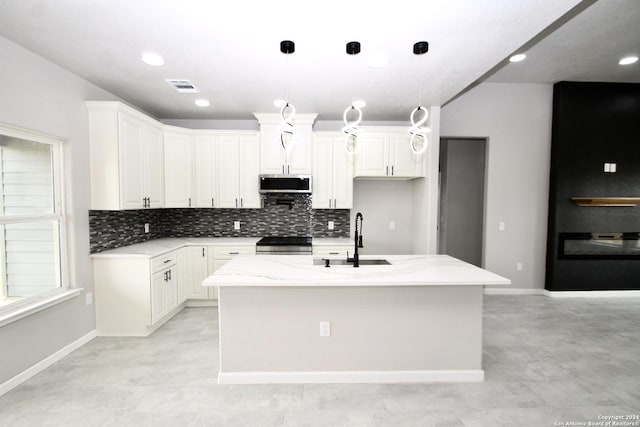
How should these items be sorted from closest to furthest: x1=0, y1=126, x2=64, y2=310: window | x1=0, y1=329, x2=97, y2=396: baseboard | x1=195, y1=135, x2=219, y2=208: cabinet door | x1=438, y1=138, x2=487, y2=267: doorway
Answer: x1=0, y1=329, x2=97, y2=396: baseboard → x1=0, y1=126, x2=64, y2=310: window → x1=195, y1=135, x2=219, y2=208: cabinet door → x1=438, y1=138, x2=487, y2=267: doorway

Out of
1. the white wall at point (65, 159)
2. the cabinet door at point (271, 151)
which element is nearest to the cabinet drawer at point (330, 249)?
the cabinet door at point (271, 151)

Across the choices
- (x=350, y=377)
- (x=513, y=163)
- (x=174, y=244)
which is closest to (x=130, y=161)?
A: (x=174, y=244)

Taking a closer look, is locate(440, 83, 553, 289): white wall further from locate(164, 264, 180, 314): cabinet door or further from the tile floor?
locate(164, 264, 180, 314): cabinet door

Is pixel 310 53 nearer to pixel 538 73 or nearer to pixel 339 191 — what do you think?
pixel 339 191

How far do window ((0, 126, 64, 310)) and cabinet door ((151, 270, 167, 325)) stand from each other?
79 cm

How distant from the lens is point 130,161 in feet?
11.0

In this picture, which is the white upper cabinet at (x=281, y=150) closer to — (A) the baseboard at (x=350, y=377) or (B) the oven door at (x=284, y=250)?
(B) the oven door at (x=284, y=250)

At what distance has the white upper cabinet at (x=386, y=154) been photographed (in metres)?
4.18

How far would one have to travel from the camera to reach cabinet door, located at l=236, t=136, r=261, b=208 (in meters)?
4.26

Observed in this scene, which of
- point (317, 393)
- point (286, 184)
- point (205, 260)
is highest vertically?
point (286, 184)

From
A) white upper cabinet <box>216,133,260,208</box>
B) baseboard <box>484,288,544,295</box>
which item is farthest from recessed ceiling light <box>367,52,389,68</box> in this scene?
baseboard <box>484,288,544,295</box>

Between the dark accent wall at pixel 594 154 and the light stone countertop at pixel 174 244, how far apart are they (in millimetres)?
3232

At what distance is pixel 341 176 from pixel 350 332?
242 centimetres

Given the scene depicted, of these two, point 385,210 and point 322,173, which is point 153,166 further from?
point 385,210
